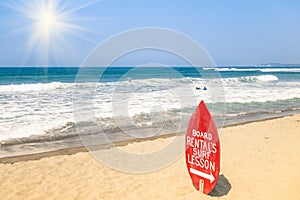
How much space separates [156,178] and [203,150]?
105 centimetres

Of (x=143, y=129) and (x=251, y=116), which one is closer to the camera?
(x=143, y=129)

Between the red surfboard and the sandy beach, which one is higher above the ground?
the red surfboard

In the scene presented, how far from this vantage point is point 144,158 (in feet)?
18.5

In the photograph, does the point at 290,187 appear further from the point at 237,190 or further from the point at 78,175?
the point at 78,175

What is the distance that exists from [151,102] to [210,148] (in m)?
9.85

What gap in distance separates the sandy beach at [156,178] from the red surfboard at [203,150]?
0.19 m

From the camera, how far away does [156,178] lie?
178 inches

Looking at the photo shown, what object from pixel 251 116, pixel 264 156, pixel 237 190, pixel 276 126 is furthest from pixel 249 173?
pixel 251 116

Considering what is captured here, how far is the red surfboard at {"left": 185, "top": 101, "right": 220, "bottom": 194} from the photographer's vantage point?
12.3ft

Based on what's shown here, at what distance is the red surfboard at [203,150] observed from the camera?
3.74m

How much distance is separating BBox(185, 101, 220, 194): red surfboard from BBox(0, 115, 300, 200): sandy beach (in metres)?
0.19

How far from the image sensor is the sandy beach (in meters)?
3.89

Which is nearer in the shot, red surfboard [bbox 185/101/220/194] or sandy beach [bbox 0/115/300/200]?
red surfboard [bbox 185/101/220/194]

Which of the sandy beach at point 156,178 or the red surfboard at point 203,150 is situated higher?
the red surfboard at point 203,150
